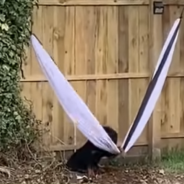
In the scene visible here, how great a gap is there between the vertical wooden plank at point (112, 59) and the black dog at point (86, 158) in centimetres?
60

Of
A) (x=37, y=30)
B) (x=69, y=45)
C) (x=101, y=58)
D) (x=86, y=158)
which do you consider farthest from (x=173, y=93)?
(x=37, y=30)

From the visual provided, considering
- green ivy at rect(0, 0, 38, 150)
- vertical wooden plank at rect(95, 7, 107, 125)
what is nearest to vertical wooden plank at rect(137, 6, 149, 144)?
vertical wooden plank at rect(95, 7, 107, 125)

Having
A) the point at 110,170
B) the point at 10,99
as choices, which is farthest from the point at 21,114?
the point at 110,170

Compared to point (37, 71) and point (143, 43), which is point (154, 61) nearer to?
point (143, 43)

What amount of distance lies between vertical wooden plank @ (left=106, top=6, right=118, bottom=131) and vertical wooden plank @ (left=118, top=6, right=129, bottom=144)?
51 mm

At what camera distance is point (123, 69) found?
7.62 metres

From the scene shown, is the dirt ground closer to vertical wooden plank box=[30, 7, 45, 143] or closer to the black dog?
the black dog

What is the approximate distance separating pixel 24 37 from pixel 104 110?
1.44 m

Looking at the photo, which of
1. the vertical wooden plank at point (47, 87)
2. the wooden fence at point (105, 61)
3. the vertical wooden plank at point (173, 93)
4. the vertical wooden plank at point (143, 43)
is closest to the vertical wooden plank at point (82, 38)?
the wooden fence at point (105, 61)

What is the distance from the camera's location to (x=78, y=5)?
7.36 meters

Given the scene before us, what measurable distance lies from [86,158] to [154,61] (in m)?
1.48

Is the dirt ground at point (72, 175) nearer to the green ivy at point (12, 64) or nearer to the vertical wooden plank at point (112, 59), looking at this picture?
the green ivy at point (12, 64)

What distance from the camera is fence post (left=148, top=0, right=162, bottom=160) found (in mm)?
7605

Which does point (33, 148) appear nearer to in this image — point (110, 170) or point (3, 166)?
point (3, 166)
